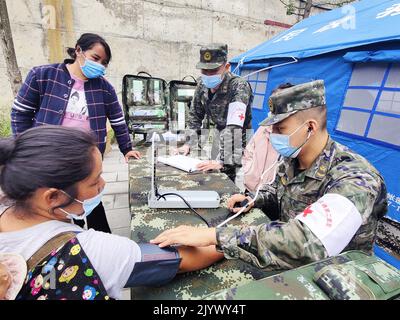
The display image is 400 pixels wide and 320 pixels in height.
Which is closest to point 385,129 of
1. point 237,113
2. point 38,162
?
point 237,113

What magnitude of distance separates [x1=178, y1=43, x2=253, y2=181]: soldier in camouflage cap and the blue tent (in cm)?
132

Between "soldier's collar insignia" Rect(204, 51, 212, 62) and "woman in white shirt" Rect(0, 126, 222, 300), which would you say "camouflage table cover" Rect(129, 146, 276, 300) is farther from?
"soldier's collar insignia" Rect(204, 51, 212, 62)

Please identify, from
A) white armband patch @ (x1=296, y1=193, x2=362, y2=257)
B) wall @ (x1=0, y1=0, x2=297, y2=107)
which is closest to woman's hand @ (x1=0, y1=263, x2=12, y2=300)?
white armband patch @ (x1=296, y1=193, x2=362, y2=257)

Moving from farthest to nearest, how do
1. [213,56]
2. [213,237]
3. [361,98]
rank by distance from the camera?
[361,98]
[213,56]
[213,237]

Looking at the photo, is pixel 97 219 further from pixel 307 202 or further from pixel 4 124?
pixel 4 124

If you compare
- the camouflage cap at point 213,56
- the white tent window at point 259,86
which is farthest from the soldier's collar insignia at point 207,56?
the white tent window at point 259,86

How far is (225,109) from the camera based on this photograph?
2570 millimetres

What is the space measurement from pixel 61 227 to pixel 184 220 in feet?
2.13

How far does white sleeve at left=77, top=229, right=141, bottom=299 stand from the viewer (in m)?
0.76

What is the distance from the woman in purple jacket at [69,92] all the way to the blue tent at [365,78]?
2.59m

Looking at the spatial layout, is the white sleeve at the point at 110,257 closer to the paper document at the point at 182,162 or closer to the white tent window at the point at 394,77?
the paper document at the point at 182,162

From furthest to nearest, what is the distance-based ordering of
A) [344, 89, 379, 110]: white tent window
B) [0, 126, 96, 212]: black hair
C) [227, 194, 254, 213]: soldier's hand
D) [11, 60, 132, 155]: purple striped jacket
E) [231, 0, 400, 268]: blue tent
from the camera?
1. [344, 89, 379, 110]: white tent window
2. [231, 0, 400, 268]: blue tent
3. [11, 60, 132, 155]: purple striped jacket
4. [227, 194, 254, 213]: soldier's hand
5. [0, 126, 96, 212]: black hair

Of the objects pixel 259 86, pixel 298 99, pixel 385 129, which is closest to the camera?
pixel 298 99

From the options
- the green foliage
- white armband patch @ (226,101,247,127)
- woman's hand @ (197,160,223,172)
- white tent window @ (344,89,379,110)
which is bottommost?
the green foliage
